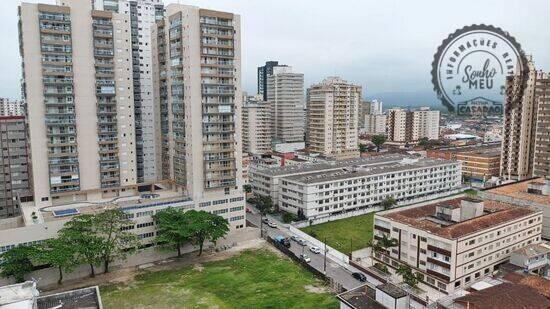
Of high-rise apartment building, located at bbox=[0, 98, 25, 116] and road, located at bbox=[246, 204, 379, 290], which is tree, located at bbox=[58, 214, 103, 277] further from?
high-rise apartment building, located at bbox=[0, 98, 25, 116]

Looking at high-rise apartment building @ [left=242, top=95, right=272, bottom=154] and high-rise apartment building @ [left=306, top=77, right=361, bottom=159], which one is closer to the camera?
high-rise apartment building @ [left=306, top=77, right=361, bottom=159]

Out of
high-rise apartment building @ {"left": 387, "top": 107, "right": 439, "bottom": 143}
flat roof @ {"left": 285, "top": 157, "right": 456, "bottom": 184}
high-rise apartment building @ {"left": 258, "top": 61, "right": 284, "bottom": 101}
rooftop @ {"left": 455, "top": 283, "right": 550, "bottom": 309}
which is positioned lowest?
rooftop @ {"left": 455, "top": 283, "right": 550, "bottom": 309}

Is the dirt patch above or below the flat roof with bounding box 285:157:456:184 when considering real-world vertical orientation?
below

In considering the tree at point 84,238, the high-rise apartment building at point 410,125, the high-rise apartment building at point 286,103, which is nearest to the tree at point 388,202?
the tree at point 84,238

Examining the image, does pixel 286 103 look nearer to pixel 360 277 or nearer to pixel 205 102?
pixel 205 102

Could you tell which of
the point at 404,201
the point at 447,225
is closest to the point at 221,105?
the point at 447,225

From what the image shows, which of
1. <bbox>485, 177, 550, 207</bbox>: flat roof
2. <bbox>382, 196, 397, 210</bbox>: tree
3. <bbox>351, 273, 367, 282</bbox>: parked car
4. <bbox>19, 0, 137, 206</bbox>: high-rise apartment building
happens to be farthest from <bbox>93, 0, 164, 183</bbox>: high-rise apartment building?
<bbox>485, 177, 550, 207</bbox>: flat roof

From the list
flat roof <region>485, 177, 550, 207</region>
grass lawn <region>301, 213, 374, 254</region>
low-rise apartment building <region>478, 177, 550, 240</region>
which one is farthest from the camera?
flat roof <region>485, 177, 550, 207</region>

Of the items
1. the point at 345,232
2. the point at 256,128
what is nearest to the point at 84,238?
the point at 345,232

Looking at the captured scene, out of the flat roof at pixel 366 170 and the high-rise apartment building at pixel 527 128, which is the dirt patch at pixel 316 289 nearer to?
the flat roof at pixel 366 170
